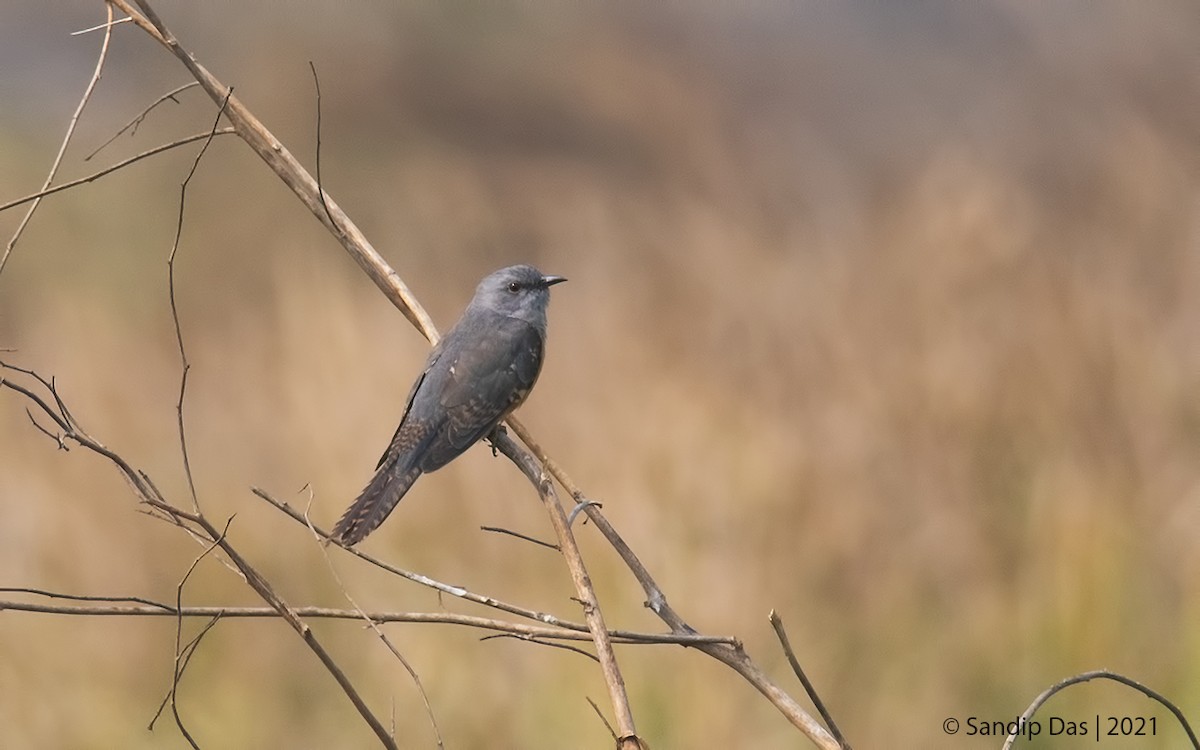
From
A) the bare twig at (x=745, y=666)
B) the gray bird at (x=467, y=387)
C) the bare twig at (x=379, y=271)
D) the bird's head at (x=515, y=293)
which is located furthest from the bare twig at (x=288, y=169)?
the bird's head at (x=515, y=293)

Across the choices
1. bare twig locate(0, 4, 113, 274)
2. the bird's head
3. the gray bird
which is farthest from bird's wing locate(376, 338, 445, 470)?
bare twig locate(0, 4, 113, 274)

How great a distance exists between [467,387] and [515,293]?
69cm

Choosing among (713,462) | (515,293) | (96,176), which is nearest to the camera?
(96,176)

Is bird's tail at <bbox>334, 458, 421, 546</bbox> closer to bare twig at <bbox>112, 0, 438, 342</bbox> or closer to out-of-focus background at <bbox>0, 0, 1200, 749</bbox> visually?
out-of-focus background at <bbox>0, 0, 1200, 749</bbox>

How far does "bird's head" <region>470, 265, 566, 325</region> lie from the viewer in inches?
199

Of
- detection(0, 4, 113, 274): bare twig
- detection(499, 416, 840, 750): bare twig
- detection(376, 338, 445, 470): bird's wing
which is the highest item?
detection(376, 338, 445, 470): bird's wing

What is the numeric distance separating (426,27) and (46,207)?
6.73 metres

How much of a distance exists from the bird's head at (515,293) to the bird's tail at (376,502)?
910mm

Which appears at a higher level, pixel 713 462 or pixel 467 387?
pixel 713 462

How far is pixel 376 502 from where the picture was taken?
4.07m

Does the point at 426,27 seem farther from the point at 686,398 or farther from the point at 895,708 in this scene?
the point at 895,708

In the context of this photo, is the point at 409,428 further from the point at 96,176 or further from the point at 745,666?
the point at 745,666

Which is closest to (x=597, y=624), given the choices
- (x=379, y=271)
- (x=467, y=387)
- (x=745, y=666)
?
(x=745, y=666)

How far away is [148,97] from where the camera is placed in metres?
12.8
